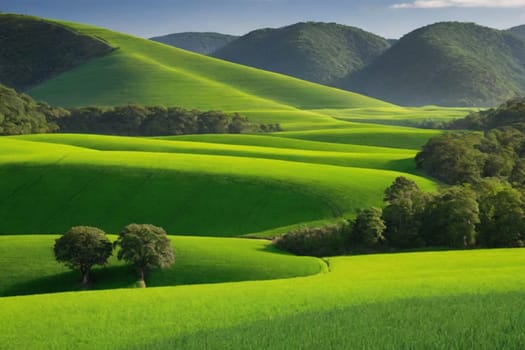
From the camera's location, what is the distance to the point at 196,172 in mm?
78125

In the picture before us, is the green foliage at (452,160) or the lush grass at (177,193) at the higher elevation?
the green foliage at (452,160)

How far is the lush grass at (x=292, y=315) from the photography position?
17.3 meters

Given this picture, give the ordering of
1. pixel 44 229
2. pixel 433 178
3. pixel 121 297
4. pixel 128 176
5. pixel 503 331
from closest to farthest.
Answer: pixel 503 331, pixel 121 297, pixel 44 229, pixel 128 176, pixel 433 178

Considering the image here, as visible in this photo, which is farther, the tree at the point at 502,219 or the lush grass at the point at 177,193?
the lush grass at the point at 177,193

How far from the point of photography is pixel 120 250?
153 feet

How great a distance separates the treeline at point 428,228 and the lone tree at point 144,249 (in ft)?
41.7

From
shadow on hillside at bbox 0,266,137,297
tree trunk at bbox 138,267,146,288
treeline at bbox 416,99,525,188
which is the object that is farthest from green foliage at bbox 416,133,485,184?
shadow on hillside at bbox 0,266,137,297

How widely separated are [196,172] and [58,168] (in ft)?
57.2

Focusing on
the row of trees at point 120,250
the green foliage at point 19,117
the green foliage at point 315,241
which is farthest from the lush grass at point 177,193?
the green foliage at point 19,117

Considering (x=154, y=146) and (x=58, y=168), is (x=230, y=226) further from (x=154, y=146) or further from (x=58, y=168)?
(x=154, y=146)

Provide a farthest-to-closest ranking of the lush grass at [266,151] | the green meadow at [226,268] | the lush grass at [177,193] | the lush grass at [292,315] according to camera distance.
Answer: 1. the lush grass at [266,151]
2. the lush grass at [177,193]
3. the green meadow at [226,268]
4. the lush grass at [292,315]

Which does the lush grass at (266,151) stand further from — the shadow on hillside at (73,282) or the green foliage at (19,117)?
the shadow on hillside at (73,282)

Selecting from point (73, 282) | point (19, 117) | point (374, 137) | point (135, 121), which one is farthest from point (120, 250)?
point (135, 121)

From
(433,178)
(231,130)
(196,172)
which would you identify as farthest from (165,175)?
(231,130)
